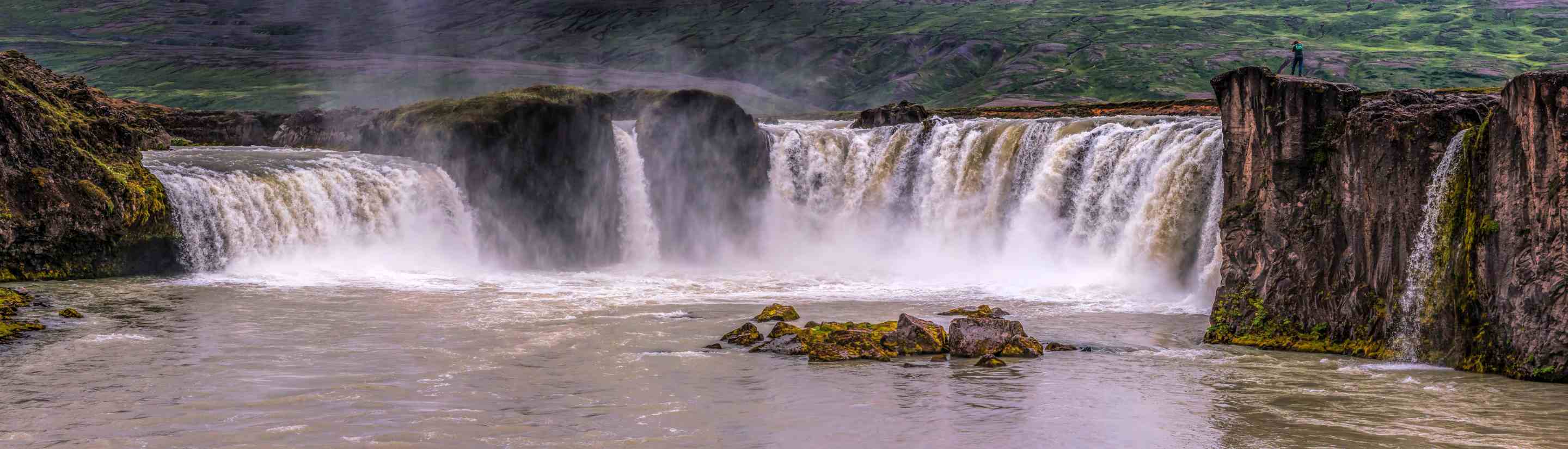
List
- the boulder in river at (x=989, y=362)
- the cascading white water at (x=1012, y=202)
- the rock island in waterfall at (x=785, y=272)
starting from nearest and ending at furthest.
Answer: the rock island in waterfall at (x=785, y=272) → the boulder in river at (x=989, y=362) → the cascading white water at (x=1012, y=202)

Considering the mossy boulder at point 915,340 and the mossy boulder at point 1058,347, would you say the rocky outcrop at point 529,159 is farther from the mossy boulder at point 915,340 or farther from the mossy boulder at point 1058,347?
the mossy boulder at point 1058,347

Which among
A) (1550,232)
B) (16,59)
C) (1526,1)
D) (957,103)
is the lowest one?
(1550,232)

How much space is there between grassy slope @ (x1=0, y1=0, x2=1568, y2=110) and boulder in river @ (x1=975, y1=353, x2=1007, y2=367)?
9476 cm

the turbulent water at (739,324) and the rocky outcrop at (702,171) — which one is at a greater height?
the rocky outcrop at (702,171)

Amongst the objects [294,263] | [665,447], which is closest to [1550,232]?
[665,447]

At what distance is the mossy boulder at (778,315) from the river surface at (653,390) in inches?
17.4

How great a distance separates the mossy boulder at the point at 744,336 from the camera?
60.3ft

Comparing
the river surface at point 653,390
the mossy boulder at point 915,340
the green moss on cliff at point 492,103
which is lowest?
the river surface at point 653,390

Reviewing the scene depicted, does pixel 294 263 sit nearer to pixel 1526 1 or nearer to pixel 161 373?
pixel 161 373

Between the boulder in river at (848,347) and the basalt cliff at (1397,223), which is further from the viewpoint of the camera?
the boulder in river at (848,347)

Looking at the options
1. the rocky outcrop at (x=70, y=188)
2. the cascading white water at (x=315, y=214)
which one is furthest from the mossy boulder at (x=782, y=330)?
the rocky outcrop at (x=70, y=188)

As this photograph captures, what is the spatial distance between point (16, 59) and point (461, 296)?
480 inches

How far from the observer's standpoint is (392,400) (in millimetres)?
13508

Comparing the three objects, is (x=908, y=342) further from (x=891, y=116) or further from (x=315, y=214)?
(x=891, y=116)
